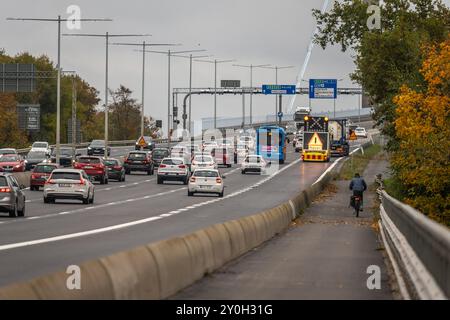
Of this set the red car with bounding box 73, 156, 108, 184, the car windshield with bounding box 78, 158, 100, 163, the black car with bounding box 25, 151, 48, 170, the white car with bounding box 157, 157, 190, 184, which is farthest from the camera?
the black car with bounding box 25, 151, 48, 170

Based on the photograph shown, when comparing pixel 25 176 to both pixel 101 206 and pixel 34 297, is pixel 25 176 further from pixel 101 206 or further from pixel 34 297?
pixel 34 297

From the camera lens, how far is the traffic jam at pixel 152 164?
2103 inches

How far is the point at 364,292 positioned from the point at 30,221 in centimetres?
2298

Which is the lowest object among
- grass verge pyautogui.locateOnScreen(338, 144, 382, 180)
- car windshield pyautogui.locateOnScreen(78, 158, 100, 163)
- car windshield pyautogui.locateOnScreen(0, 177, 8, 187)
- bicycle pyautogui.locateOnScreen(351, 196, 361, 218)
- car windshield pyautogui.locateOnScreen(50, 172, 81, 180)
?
grass verge pyautogui.locateOnScreen(338, 144, 382, 180)

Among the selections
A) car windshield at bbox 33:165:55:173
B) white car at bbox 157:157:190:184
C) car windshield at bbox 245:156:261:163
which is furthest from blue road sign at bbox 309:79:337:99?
car windshield at bbox 33:165:55:173

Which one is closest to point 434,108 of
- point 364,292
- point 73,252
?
point 73,252

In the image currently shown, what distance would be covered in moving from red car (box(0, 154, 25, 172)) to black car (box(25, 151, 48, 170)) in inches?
225

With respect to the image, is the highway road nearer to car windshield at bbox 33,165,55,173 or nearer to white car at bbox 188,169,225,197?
white car at bbox 188,169,225,197

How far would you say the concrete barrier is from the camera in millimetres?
12188

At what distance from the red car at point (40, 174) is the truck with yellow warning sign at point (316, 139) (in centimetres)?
4473

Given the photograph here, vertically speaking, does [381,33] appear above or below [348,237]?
above

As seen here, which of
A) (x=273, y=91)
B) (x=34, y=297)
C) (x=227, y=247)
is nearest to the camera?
(x=34, y=297)

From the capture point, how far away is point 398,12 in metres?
76.3
